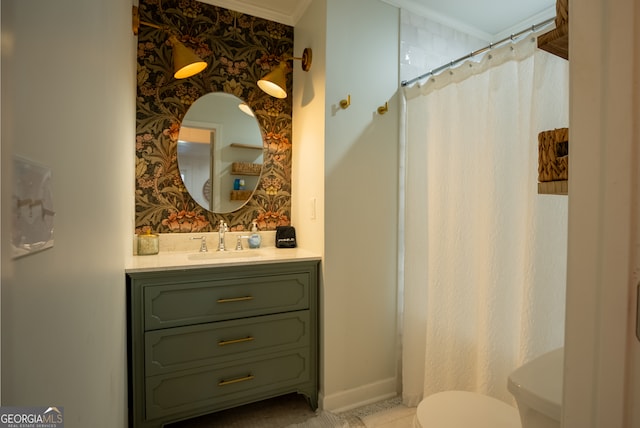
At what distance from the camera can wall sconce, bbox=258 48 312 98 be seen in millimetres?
1945

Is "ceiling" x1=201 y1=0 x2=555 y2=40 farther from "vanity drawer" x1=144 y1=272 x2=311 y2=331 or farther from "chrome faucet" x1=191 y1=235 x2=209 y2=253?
"vanity drawer" x1=144 y1=272 x2=311 y2=331

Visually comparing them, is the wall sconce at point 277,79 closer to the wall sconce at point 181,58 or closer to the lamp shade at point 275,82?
the lamp shade at point 275,82

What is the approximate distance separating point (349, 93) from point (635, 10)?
1.55 m

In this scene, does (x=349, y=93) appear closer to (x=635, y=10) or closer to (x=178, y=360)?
(x=635, y=10)

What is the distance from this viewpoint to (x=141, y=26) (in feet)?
5.97

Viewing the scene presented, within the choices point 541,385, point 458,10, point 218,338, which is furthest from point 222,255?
point 458,10

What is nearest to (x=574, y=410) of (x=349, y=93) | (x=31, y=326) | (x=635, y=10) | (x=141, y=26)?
(x=635, y=10)

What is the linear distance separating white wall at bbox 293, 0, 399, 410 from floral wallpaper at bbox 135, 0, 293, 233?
0.28 meters

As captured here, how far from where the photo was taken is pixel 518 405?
0.71 meters

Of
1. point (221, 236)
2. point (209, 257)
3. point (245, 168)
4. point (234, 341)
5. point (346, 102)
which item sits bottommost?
point (234, 341)

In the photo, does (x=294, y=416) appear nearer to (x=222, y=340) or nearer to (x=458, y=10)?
(x=222, y=340)

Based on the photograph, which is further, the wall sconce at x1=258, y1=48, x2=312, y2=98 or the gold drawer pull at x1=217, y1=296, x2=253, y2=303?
the wall sconce at x1=258, y1=48, x2=312, y2=98

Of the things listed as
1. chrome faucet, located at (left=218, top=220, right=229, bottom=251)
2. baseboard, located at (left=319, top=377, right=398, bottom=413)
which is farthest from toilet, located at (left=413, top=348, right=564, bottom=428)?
chrome faucet, located at (left=218, top=220, right=229, bottom=251)

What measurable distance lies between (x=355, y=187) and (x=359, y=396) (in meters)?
1.28
